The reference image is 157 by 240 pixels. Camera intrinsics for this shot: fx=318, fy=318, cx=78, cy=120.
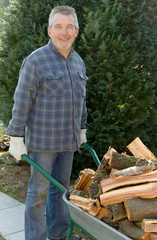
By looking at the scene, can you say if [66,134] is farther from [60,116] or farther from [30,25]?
[30,25]

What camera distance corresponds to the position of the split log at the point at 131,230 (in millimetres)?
1871

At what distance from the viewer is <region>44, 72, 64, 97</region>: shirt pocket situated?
8.36 feet

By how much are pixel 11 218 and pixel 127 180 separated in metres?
1.97

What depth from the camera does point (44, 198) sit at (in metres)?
2.76

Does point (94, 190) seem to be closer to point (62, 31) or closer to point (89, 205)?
point (89, 205)

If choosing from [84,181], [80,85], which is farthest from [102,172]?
[80,85]

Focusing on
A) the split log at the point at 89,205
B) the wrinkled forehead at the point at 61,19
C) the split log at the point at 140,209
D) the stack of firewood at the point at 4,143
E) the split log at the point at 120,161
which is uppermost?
the wrinkled forehead at the point at 61,19

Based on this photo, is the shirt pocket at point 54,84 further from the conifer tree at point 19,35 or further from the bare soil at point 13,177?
the bare soil at point 13,177

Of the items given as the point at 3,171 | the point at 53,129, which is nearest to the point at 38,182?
the point at 53,129

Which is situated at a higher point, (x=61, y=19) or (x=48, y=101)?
(x=61, y=19)

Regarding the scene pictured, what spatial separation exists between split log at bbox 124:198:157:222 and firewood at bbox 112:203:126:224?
61 mm

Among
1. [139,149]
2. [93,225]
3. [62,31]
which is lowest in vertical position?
[93,225]

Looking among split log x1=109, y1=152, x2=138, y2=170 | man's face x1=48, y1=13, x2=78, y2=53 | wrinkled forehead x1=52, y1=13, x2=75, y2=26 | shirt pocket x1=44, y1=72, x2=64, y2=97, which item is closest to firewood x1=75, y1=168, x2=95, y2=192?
split log x1=109, y1=152, x2=138, y2=170

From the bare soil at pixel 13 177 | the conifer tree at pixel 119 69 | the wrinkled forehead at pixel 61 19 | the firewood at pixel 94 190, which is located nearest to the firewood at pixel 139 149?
the firewood at pixel 94 190
